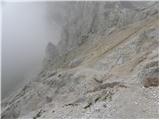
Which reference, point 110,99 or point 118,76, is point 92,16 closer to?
point 118,76

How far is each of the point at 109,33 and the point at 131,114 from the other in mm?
47261

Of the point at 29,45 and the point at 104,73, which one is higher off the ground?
the point at 29,45

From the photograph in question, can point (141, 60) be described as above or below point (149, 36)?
below

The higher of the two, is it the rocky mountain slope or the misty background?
the misty background

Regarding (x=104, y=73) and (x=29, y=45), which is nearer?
(x=104, y=73)

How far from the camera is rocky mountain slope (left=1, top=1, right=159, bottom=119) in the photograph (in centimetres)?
2484

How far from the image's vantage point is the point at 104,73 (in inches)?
1651

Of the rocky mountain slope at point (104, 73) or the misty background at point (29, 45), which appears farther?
the misty background at point (29, 45)

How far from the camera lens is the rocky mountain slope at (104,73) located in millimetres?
24844

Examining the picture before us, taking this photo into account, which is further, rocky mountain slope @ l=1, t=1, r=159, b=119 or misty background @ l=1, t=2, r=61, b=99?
misty background @ l=1, t=2, r=61, b=99

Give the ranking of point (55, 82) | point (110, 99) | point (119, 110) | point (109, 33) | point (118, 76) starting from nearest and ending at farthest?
point (119, 110) < point (110, 99) < point (118, 76) < point (55, 82) < point (109, 33)

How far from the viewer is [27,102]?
2191 inches

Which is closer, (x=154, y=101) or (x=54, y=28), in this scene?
(x=154, y=101)

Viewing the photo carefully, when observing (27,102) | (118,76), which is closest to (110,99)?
(118,76)
